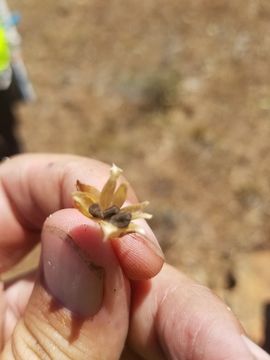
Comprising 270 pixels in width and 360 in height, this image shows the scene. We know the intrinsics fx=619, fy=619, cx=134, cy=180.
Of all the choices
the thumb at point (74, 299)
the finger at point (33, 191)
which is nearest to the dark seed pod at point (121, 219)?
the thumb at point (74, 299)

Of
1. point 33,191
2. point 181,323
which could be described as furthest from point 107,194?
point 33,191

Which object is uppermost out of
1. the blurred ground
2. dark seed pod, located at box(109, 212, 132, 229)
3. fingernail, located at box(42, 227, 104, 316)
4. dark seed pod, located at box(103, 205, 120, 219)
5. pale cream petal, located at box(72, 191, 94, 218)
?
pale cream petal, located at box(72, 191, 94, 218)

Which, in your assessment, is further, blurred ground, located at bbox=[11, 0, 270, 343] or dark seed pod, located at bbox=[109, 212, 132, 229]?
blurred ground, located at bbox=[11, 0, 270, 343]

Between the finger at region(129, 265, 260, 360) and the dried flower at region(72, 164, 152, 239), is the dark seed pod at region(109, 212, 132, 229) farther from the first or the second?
the finger at region(129, 265, 260, 360)

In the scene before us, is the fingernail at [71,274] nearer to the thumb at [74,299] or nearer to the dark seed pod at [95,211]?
the thumb at [74,299]

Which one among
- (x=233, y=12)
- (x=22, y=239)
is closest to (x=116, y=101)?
(x=233, y=12)

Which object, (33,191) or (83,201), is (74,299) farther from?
(33,191)

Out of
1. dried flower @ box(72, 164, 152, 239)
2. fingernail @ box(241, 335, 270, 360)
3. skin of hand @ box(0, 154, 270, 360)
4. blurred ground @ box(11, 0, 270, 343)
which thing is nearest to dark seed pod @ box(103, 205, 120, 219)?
dried flower @ box(72, 164, 152, 239)
